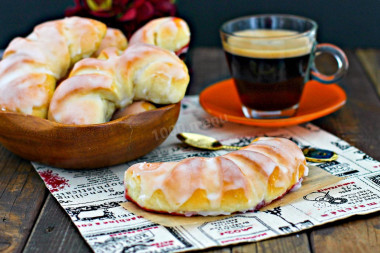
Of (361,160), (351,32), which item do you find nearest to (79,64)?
(361,160)

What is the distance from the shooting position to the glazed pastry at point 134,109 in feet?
3.32

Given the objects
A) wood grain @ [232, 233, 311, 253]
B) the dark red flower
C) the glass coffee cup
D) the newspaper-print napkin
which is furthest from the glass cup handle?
wood grain @ [232, 233, 311, 253]

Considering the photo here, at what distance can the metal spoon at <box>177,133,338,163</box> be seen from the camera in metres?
1.03

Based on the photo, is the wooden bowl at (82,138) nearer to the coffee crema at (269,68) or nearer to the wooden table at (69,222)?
the wooden table at (69,222)

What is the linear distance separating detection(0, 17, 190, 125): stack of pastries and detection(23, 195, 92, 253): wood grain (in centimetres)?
18

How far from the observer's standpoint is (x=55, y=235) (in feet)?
2.63

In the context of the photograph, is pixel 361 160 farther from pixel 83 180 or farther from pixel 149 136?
pixel 83 180

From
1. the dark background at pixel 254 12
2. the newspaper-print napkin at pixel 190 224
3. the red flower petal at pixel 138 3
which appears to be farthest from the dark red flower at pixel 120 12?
the dark background at pixel 254 12

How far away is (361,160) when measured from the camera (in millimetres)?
1030

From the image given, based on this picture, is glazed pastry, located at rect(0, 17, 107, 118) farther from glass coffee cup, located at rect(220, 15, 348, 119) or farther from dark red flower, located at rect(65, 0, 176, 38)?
glass coffee cup, located at rect(220, 15, 348, 119)

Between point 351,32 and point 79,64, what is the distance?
1616 millimetres

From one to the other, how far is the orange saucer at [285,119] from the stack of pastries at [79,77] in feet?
0.81

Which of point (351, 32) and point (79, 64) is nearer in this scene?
point (79, 64)

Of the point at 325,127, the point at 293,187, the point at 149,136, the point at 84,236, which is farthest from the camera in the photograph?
the point at 325,127
